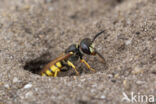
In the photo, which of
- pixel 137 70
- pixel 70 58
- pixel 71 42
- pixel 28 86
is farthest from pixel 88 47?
pixel 28 86

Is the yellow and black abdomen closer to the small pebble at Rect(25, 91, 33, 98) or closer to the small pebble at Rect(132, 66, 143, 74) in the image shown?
the small pebble at Rect(25, 91, 33, 98)

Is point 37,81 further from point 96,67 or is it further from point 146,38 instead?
point 146,38

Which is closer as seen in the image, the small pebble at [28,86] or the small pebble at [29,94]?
the small pebble at [29,94]

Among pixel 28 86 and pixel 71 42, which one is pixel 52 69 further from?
pixel 28 86

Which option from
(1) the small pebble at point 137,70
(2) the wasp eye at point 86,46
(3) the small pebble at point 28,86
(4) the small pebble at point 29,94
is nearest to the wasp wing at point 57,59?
(2) the wasp eye at point 86,46

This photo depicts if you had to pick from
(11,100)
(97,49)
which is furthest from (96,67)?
(11,100)

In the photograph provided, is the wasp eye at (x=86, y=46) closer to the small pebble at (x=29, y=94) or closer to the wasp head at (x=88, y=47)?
the wasp head at (x=88, y=47)
